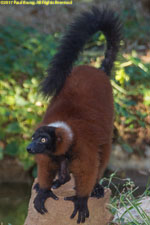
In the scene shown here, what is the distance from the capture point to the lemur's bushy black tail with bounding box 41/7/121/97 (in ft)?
8.53

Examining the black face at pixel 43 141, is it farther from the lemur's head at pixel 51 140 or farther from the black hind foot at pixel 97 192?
the black hind foot at pixel 97 192

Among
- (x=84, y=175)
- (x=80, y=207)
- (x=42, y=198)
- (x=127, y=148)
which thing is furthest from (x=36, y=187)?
(x=127, y=148)

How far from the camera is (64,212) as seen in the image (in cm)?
249

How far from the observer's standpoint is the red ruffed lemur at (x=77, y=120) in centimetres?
223

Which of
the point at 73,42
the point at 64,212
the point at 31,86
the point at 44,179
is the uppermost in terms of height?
the point at 73,42

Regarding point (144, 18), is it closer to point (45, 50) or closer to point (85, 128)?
point (45, 50)

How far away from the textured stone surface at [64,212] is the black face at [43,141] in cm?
48

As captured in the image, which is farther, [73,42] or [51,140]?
[73,42]

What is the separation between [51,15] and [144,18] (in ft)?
5.22

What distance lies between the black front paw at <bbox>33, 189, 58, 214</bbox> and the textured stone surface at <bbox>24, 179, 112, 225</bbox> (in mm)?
36

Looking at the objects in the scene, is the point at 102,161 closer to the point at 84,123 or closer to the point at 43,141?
the point at 84,123

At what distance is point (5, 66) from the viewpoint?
4.62m

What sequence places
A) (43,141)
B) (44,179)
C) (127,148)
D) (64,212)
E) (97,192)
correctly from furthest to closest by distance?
(127,148), (97,192), (64,212), (44,179), (43,141)

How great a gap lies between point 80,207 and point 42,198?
25cm
